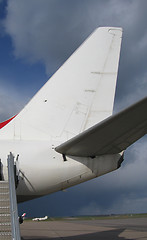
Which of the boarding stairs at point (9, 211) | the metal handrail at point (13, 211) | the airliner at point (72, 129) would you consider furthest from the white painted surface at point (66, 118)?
the metal handrail at point (13, 211)

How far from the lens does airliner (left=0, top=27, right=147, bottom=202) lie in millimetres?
7770

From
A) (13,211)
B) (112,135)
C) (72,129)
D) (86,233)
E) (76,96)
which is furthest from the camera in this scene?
(86,233)

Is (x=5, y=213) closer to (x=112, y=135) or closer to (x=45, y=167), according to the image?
(x=45, y=167)

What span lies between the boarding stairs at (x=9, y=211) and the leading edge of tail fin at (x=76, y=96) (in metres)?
2.02

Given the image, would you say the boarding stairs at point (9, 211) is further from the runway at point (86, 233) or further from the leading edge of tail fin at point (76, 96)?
the runway at point (86, 233)

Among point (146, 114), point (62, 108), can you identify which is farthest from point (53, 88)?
point (146, 114)

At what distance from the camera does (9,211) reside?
269 inches

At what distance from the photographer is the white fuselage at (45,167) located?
26.7ft

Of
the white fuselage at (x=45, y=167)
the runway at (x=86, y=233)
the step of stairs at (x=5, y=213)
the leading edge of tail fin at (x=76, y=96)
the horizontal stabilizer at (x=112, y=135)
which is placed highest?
the leading edge of tail fin at (x=76, y=96)

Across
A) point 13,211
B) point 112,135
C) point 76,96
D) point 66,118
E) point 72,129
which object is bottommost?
point 13,211

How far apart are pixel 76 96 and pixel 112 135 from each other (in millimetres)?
2872

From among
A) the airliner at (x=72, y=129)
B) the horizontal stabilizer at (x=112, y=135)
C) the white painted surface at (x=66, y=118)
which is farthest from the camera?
the white painted surface at (x=66, y=118)

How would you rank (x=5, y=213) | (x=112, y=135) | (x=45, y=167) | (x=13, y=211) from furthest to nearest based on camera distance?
(x=45, y=167), (x=112, y=135), (x=5, y=213), (x=13, y=211)

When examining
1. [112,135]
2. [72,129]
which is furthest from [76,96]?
[112,135]
